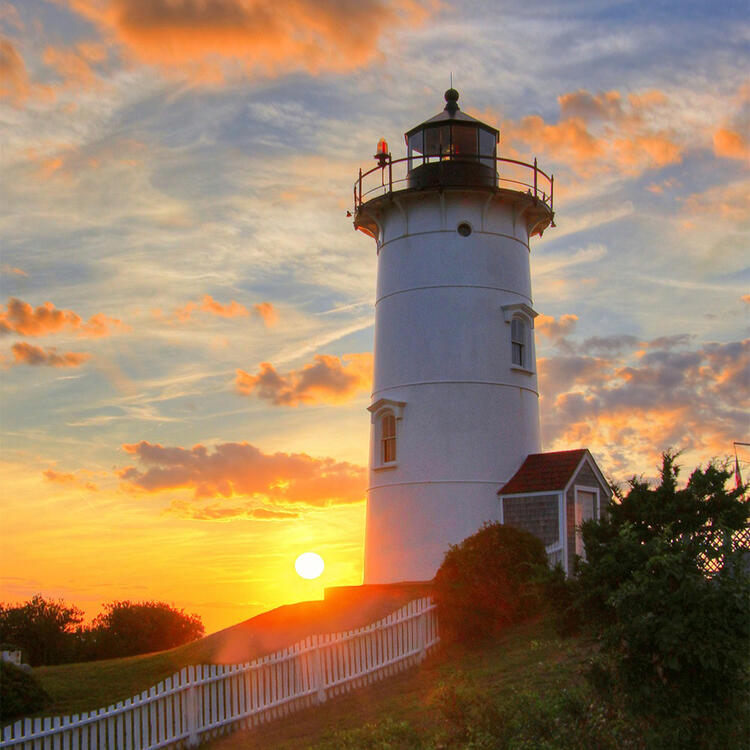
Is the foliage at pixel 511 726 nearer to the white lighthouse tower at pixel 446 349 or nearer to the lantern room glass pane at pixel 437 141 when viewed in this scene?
Result: the white lighthouse tower at pixel 446 349

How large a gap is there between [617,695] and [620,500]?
271cm

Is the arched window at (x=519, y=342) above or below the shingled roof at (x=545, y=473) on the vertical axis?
above

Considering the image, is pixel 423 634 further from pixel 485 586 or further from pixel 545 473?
pixel 545 473

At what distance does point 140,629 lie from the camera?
Result: 29.6 m

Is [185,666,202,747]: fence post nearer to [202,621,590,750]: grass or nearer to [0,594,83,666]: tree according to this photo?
[202,621,590,750]: grass

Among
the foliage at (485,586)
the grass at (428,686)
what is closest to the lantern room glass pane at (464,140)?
the foliage at (485,586)

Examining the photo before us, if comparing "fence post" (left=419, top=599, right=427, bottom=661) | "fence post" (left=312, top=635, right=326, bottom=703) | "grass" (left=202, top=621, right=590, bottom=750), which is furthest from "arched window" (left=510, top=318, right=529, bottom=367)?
"fence post" (left=312, top=635, right=326, bottom=703)

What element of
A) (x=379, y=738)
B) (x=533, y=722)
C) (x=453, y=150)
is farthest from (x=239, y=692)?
(x=453, y=150)

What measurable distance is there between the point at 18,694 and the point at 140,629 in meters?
11.0

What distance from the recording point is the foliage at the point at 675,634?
461 inches

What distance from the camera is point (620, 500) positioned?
1438cm

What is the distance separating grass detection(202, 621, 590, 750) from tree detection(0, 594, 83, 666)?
12.7 meters

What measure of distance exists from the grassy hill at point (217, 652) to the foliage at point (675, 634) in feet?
33.2

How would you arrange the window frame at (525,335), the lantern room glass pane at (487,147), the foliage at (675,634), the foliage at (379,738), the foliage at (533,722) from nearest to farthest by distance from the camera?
the foliage at (675,634) < the foliage at (533,722) < the foliage at (379,738) < the window frame at (525,335) < the lantern room glass pane at (487,147)
